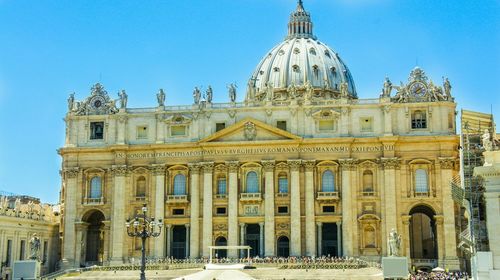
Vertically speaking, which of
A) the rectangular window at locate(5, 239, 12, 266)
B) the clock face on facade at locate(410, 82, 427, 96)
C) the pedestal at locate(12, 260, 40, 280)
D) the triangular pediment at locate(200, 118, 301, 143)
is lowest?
the pedestal at locate(12, 260, 40, 280)

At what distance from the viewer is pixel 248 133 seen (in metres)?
79.8

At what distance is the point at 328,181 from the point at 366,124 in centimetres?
718

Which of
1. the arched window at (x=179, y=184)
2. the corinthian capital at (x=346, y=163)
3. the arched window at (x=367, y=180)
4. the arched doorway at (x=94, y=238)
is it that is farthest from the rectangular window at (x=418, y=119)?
the arched doorway at (x=94, y=238)

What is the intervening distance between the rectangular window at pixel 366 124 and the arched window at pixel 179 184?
1977cm

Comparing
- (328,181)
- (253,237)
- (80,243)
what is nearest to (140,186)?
(80,243)

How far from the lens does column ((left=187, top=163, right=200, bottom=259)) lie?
7894 centimetres

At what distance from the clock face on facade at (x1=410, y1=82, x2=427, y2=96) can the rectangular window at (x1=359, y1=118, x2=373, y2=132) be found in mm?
5430

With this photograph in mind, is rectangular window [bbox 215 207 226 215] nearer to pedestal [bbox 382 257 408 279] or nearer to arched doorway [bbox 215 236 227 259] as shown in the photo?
arched doorway [bbox 215 236 227 259]

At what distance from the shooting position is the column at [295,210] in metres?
77.1

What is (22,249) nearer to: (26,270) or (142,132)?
(142,132)

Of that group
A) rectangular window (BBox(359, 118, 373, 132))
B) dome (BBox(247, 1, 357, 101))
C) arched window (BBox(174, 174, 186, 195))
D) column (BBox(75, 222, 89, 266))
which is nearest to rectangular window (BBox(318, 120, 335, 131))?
rectangular window (BBox(359, 118, 373, 132))

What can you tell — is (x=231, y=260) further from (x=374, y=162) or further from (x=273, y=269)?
(x=374, y=162)

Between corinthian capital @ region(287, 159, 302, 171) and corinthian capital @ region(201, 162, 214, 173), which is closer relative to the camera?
corinthian capital @ region(287, 159, 302, 171)

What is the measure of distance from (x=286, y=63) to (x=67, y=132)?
43814mm
